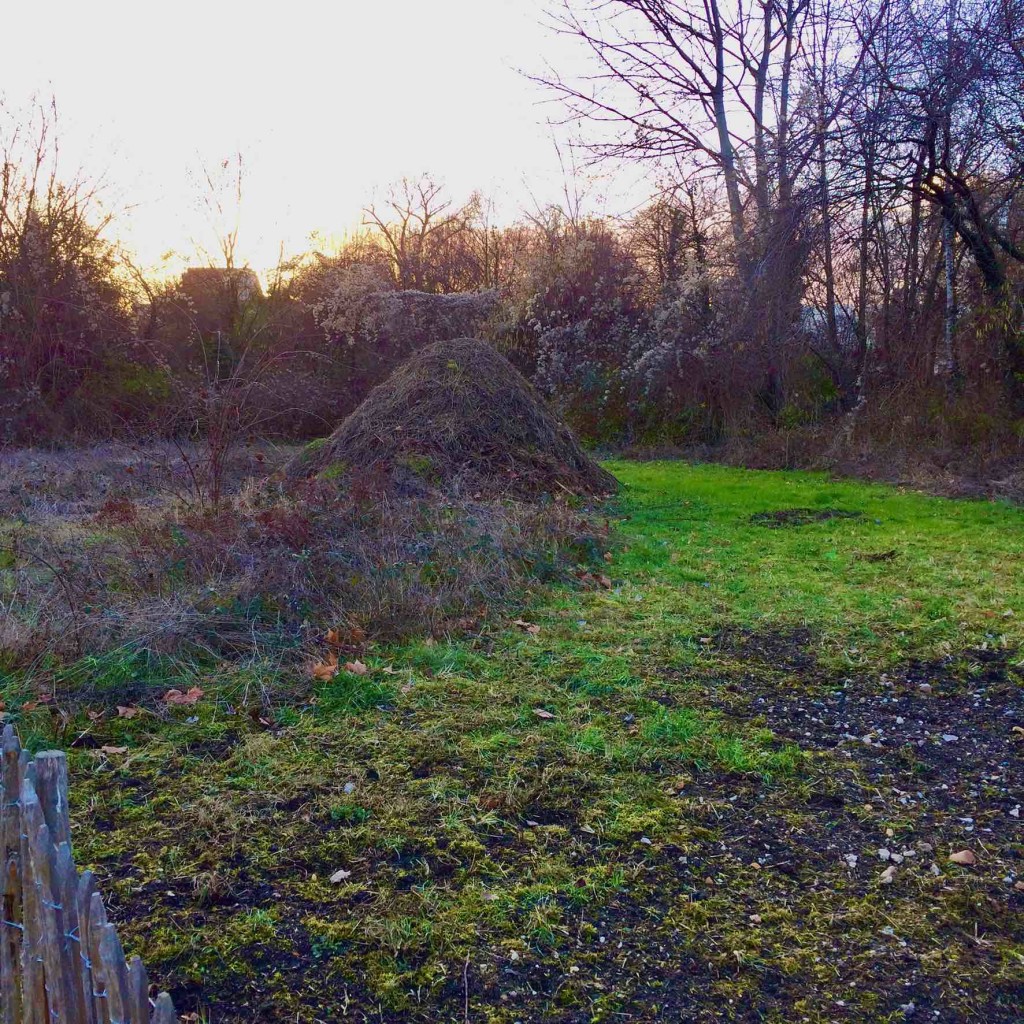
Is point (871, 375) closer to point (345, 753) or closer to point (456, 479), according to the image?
point (456, 479)

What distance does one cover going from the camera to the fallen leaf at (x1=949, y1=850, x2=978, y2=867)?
2998mm

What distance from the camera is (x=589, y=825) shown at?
324 cm

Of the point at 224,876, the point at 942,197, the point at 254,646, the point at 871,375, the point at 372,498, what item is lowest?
the point at 224,876

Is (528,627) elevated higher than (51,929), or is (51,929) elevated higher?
(51,929)

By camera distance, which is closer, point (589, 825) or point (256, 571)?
point (589, 825)

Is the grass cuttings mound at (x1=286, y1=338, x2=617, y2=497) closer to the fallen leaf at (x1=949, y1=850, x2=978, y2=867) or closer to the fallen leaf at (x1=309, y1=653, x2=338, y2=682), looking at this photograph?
the fallen leaf at (x1=309, y1=653, x2=338, y2=682)

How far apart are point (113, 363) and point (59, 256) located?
251 centimetres

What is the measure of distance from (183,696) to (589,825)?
90.0 inches

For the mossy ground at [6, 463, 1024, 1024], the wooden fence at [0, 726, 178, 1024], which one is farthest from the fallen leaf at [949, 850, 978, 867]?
the wooden fence at [0, 726, 178, 1024]

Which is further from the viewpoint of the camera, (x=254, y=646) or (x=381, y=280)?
(x=381, y=280)

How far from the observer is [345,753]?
3838 millimetres

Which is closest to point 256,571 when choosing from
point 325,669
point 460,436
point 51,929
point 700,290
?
point 325,669

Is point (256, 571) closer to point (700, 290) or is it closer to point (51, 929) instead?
point (51, 929)

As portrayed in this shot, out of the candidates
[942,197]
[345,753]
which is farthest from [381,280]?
[345,753]
